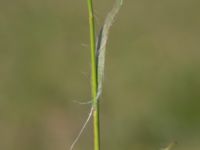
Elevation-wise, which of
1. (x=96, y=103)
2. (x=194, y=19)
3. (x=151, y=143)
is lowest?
(x=151, y=143)

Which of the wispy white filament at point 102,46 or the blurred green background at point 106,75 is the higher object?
the wispy white filament at point 102,46

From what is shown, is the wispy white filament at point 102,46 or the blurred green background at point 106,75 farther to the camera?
the blurred green background at point 106,75

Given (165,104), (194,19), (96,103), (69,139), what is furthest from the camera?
(194,19)

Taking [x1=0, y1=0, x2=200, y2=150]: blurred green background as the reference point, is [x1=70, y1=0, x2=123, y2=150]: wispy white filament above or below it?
above

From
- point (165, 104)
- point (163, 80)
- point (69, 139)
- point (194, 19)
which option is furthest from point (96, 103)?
point (194, 19)

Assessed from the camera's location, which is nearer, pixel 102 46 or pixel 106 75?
pixel 102 46

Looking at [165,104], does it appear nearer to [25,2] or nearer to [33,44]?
[33,44]

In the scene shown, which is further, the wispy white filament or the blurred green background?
the blurred green background

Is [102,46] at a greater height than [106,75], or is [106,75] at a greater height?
[102,46]
